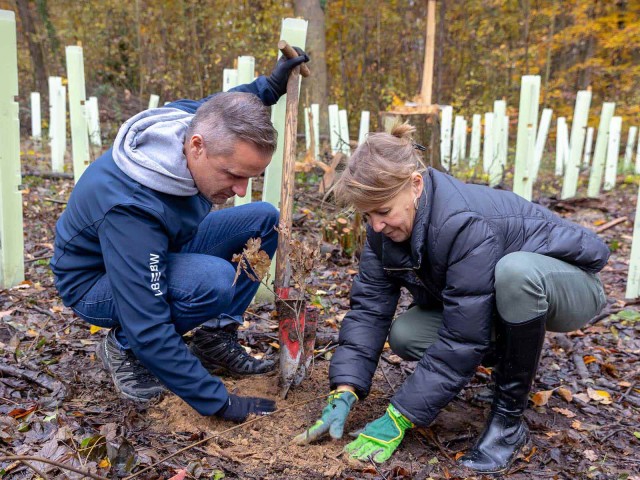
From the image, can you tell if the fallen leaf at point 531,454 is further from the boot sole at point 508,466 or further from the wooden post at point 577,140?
the wooden post at point 577,140

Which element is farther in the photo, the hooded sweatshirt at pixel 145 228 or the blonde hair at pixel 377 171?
the hooded sweatshirt at pixel 145 228

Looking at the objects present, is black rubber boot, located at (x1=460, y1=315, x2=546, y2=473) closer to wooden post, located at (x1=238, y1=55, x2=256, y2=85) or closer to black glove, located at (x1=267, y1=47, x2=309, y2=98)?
black glove, located at (x1=267, y1=47, x2=309, y2=98)

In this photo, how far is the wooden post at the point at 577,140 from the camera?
6.55 meters

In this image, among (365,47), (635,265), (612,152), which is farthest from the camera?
(365,47)

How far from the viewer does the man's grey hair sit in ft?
6.70

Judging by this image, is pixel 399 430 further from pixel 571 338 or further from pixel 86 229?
pixel 571 338

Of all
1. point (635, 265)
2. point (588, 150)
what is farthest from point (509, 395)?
point (588, 150)

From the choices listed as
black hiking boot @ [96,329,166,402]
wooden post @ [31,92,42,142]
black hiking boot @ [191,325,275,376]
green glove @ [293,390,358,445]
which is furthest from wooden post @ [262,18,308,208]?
wooden post @ [31,92,42,142]

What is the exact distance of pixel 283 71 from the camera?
109 inches

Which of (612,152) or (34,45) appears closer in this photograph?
(612,152)

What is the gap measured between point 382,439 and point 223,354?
93 cm

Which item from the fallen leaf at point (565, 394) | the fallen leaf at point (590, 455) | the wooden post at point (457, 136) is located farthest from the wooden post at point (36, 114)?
the fallen leaf at point (590, 455)

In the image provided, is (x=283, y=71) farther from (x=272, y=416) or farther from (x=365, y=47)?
(x=365, y=47)

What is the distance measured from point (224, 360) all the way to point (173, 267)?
1.99 ft
